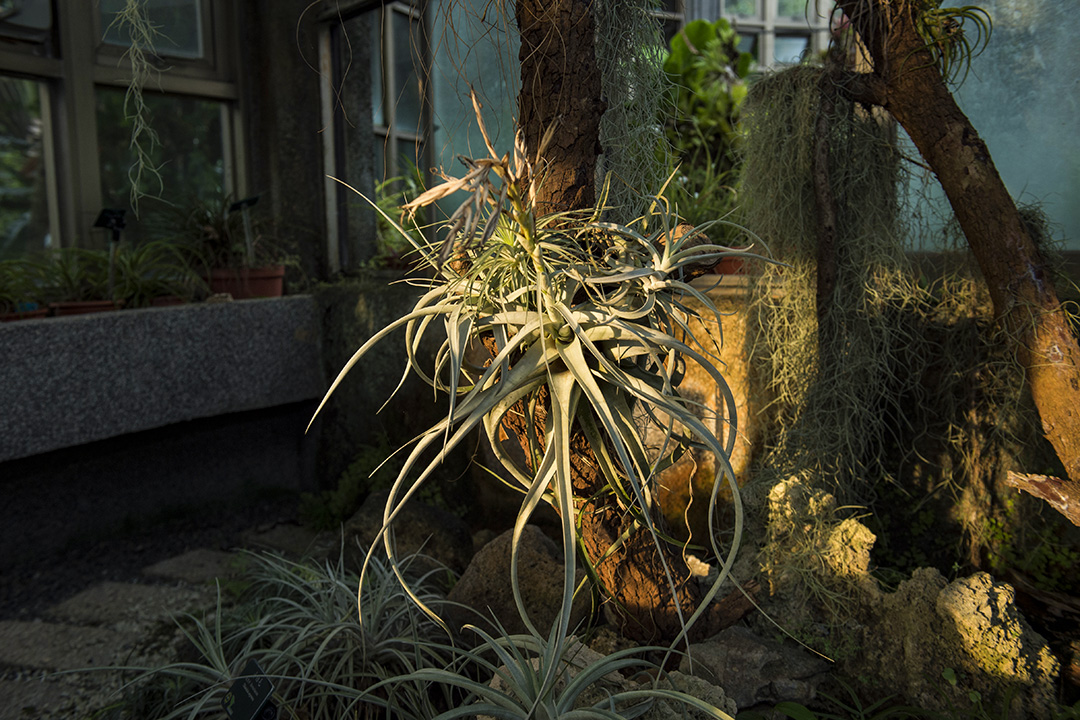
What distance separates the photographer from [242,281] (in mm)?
3023

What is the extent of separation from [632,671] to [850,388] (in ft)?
3.17

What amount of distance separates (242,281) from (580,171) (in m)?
2.21

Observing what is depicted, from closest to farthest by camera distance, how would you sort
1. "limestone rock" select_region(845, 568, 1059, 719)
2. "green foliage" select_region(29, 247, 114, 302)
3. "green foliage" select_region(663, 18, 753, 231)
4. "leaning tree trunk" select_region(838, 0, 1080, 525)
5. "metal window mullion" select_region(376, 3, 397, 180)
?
"limestone rock" select_region(845, 568, 1059, 719)
"leaning tree trunk" select_region(838, 0, 1080, 525)
"green foliage" select_region(29, 247, 114, 302)
"metal window mullion" select_region(376, 3, 397, 180)
"green foliage" select_region(663, 18, 753, 231)

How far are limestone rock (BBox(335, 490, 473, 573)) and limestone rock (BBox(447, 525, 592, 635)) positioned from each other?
0.51 m

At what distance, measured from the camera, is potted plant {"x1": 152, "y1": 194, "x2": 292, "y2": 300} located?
3.00 metres

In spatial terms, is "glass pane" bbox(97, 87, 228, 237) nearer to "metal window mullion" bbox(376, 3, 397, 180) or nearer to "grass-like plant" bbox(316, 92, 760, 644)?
"metal window mullion" bbox(376, 3, 397, 180)

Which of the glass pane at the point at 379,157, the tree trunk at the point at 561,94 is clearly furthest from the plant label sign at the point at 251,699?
the glass pane at the point at 379,157

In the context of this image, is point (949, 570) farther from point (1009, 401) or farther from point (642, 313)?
point (642, 313)

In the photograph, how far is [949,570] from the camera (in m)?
1.90

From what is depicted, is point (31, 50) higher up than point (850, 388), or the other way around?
point (31, 50)

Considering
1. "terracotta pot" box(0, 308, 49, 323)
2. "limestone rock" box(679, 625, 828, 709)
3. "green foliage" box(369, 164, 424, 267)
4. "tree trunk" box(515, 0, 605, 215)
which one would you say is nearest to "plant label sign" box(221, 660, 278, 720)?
"limestone rock" box(679, 625, 828, 709)

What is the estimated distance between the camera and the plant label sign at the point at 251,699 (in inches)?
43.3

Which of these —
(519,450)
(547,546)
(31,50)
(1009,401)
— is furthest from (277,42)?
(1009,401)

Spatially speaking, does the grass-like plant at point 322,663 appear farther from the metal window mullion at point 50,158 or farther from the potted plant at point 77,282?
the metal window mullion at point 50,158
